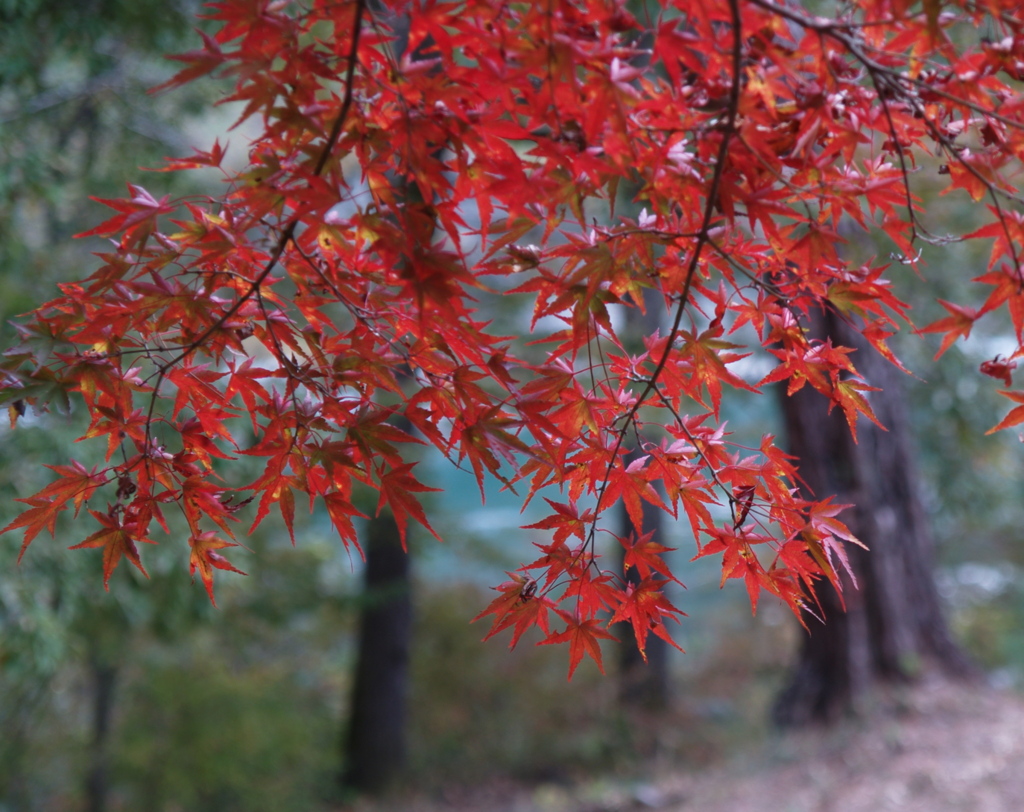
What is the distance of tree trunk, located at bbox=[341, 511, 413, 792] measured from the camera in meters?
5.70

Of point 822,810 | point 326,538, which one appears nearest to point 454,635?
point 326,538

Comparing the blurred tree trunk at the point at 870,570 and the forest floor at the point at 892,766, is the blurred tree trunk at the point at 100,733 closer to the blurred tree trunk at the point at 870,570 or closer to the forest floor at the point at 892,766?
the forest floor at the point at 892,766

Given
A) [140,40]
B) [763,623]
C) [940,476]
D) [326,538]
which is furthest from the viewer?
[326,538]

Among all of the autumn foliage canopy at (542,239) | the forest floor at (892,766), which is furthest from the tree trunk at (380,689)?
the autumn foliage canopy at (542,239)

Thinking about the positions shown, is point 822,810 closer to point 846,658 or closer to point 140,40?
point 846,658

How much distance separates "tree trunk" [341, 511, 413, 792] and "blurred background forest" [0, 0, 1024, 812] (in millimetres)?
202

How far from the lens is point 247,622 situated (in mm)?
5629

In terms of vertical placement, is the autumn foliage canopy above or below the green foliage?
above

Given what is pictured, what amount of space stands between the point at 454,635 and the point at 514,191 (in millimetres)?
5839

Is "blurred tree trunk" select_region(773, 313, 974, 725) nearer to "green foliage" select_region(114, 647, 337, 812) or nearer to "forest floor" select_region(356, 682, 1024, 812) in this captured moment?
"forest floor" select_region(356, 682, 1024, 812)

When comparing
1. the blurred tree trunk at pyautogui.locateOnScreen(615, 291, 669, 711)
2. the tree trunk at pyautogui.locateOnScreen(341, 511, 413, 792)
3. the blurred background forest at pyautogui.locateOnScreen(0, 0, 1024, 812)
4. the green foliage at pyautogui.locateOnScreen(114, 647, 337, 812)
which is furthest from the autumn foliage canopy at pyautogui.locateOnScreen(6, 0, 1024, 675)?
the blurred tree trunk at pyautogui.locateOnScreen(615, 291, 669, 711)

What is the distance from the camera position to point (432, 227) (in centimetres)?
88

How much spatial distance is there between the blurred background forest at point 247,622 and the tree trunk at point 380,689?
0.66ft

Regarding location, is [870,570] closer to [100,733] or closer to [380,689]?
[380,689]
